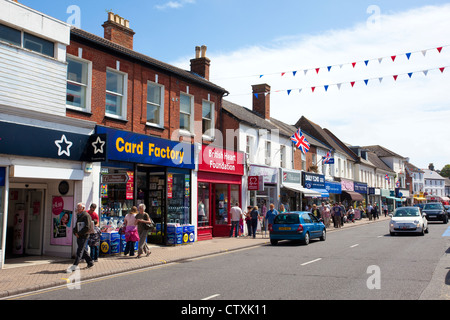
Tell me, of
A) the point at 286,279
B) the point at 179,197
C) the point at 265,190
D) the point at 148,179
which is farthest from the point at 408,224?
the point at 286,279

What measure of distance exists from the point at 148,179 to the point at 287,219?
6435 millimetres

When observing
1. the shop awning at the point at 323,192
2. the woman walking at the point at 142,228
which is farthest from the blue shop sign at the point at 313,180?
the woman walking at the point at 142,228

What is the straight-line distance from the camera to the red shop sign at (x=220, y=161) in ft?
64.7

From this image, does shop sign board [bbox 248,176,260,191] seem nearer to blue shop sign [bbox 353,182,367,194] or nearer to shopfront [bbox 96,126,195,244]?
shopfront [bbox 96,126,195,244]

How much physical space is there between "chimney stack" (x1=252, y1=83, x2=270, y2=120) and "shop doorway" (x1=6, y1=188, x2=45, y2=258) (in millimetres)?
20440

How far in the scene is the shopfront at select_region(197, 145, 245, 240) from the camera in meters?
20.0

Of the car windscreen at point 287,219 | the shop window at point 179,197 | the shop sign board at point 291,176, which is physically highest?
the shop sign board at point 291,176

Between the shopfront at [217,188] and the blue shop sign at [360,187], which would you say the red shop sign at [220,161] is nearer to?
the shopfront at [217,188]

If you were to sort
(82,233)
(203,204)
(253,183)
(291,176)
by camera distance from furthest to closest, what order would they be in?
(291,176) → (253,183) → (203,204) → (82,233)

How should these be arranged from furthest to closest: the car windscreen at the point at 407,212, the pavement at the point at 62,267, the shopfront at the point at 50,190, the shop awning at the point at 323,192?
1. the shop awning at the point at 323,192
2. the car windscreen at the point at 407,212
3. the shopfront at the point at 50,190
4. the pavement at the point at 62,267

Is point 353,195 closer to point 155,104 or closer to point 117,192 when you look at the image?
point 155,104

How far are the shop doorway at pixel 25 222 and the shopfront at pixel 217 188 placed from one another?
7.74 meters

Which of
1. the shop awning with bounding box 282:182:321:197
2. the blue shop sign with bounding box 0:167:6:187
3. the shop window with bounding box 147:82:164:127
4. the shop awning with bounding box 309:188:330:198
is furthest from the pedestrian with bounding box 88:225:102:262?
the shop awning with bounding box 309:188:330:198

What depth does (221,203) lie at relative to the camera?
22344 mm
